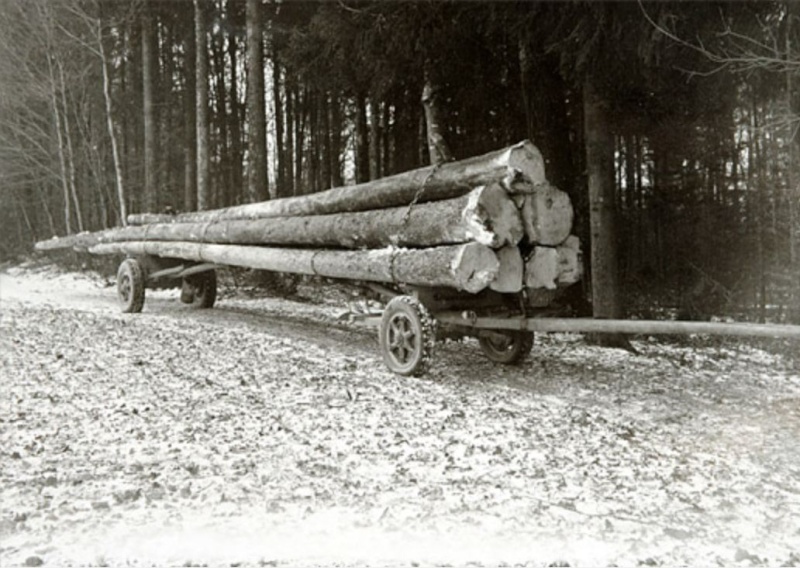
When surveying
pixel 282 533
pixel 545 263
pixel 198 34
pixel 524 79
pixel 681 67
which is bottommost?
pixel 282 533

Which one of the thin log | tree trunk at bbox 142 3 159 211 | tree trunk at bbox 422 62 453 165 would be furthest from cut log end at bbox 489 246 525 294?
tree trunk at bbox 142 3 159 211

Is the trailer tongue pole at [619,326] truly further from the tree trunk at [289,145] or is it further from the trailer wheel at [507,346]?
the tree trunk at [289,145]

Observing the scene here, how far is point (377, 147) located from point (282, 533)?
16.0 meters

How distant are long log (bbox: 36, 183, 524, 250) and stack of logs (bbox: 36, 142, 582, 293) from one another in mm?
13

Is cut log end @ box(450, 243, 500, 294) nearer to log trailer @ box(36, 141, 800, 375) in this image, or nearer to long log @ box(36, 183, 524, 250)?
log trailer @ box(36, 141, 800, 375)

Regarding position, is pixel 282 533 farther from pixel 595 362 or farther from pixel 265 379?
pixel 595 362

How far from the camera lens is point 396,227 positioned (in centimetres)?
712

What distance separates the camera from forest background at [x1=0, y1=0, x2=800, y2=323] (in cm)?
757

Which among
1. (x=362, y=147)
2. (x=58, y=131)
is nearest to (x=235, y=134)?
(x=58, y=131)

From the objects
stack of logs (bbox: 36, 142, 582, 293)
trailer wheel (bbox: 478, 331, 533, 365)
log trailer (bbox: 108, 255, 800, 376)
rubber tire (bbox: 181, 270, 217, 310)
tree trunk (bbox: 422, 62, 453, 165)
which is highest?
tree trunk (bbox: 422, 62, 453, 165)

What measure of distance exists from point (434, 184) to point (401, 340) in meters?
1.77

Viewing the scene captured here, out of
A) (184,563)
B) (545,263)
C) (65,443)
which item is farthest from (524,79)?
(184,563)

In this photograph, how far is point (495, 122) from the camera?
12234 mm

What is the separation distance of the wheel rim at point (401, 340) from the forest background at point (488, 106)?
3385mm
